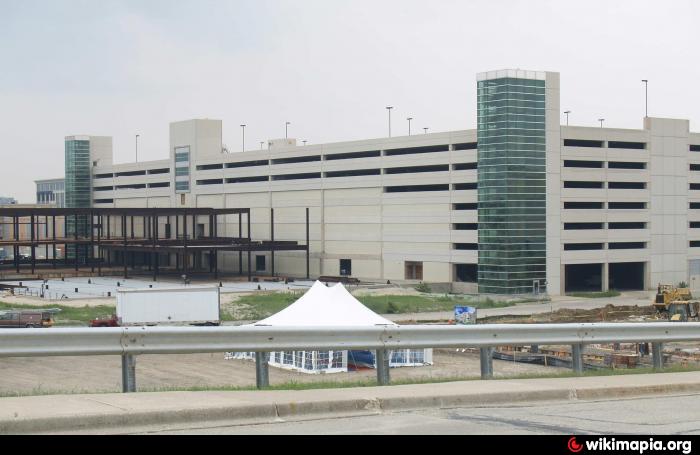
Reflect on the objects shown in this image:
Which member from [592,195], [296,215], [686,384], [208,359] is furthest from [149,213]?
[686,384]

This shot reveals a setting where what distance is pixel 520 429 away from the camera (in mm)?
12766

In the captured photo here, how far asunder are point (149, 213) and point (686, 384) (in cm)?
10109

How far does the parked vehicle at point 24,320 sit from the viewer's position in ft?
188

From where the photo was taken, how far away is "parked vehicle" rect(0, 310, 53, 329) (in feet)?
188

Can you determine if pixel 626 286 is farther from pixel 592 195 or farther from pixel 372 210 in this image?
pixel 372 210

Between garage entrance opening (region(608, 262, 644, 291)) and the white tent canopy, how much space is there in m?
60.1

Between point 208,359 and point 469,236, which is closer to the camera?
point 208,359

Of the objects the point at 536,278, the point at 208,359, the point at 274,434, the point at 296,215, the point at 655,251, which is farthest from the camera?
the point at 296,215

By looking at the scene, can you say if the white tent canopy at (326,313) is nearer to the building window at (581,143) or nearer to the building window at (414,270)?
the building window at (581,143)

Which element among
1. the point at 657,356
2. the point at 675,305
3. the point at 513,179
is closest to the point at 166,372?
the point at 657,356

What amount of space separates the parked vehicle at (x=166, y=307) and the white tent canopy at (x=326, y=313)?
14907 mm

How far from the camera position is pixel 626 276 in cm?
10056

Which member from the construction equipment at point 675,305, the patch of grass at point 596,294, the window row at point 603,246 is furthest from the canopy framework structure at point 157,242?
the construction equipment at point 675,305

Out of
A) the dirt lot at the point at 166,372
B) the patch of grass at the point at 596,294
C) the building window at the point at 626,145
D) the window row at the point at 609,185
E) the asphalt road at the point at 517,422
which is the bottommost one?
the patch of grass at the point at 596,294
